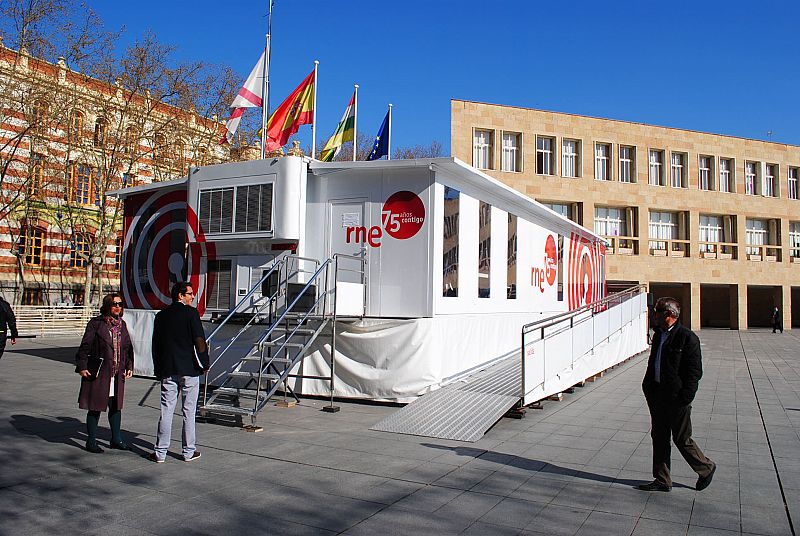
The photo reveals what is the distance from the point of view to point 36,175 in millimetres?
29516

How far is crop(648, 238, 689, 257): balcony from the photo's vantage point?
39891 millimetres

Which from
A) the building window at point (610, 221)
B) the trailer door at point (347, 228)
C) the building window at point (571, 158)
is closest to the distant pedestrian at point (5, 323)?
the trailer door at point (347, 228)

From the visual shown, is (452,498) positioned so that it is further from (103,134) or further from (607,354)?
(103,134)

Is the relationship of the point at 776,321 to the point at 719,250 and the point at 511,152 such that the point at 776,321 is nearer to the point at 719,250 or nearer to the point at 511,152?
the point at 719,250

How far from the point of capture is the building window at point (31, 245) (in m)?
32.9

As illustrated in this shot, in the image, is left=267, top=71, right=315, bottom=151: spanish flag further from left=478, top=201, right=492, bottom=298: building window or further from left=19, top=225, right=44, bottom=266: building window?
left=19, top=225, right=44, bottom=266: building window

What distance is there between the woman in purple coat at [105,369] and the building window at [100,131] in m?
25.3

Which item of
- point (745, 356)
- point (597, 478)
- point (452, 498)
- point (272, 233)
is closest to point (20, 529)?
point (452, 498)

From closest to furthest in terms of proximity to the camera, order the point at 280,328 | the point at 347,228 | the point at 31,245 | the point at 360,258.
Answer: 1. the point at 280,328
2. the point at 360,258
3. the point at 347,228
4. the point at 31,245

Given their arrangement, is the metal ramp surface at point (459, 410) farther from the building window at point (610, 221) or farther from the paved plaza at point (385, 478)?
the building window at point (610, 221)

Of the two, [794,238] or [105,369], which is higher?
[794,238]

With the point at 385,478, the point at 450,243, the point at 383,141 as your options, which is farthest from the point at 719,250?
the point at 385,478

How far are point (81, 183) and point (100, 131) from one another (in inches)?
190

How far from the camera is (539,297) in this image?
16.5 meters
